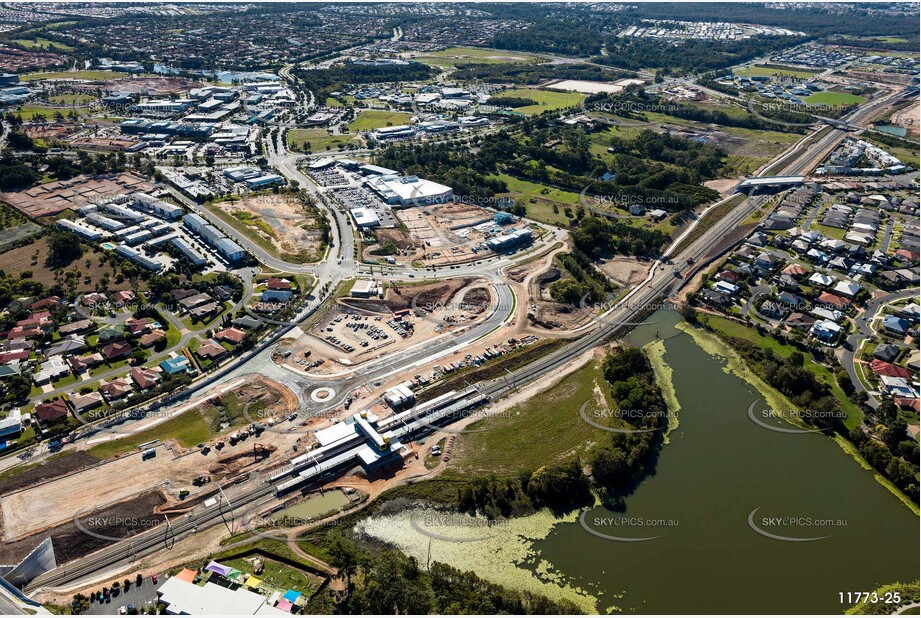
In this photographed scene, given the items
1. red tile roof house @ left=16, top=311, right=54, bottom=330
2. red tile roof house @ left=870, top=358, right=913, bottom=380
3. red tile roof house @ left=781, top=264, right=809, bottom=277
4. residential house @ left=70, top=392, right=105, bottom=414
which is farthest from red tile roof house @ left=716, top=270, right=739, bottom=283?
red tile roof house @ left=16, top=311, right=54, bottom=330

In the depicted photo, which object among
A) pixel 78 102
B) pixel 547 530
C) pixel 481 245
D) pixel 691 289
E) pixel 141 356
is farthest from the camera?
pixel 78 102

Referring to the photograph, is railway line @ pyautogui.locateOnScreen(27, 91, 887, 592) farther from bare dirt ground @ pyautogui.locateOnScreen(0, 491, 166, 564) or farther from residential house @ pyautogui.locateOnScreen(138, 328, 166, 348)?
residential house @ pyautogui.locateOnScreen(138, 328, 166, 348)

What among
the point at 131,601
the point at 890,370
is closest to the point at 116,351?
the point at 131,601

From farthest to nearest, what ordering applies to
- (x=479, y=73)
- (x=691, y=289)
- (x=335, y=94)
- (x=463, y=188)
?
(x=479, y=73) < (x=335, y=94) < (x=463, y=188) < (x=691, y=289)

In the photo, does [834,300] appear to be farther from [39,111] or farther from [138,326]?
[39,111]

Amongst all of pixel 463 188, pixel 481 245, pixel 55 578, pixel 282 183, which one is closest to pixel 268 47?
pixel 282 183

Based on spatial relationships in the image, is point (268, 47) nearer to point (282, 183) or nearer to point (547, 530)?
point (282, 183)
